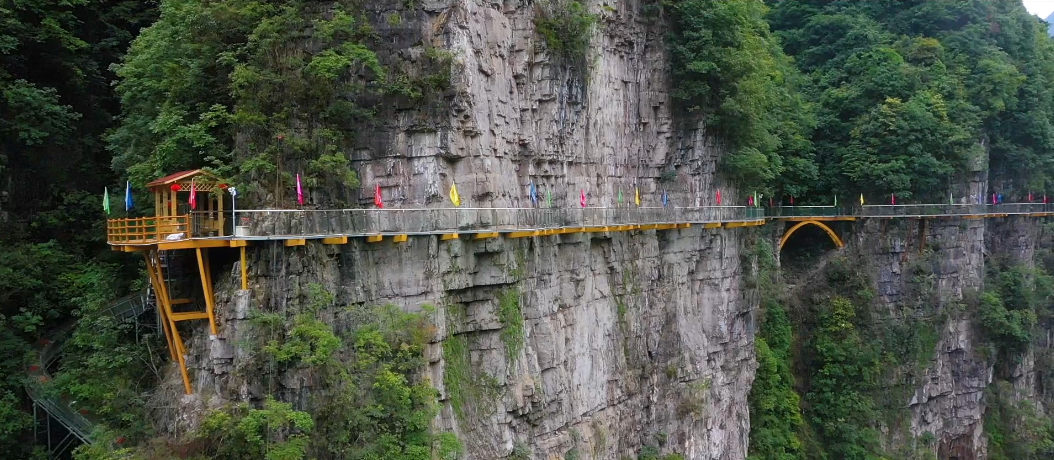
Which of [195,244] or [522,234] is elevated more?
[195,244]

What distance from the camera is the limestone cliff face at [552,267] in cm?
2267

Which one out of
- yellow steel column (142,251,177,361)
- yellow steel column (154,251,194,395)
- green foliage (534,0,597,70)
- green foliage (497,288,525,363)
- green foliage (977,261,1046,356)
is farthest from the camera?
Answer: green foliage (977,261,1046,356)

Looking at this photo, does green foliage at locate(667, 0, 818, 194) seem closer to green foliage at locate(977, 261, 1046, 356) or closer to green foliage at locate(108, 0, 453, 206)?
green foliage at locate(977, 261, 1046, 356)

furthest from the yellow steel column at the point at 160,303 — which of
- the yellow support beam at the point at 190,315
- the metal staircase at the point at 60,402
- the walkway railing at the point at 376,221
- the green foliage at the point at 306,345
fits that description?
the green foliage at the point at 306,345

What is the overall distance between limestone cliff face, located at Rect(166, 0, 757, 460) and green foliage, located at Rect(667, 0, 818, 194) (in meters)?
1.15

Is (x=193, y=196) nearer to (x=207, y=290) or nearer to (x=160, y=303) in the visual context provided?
(x=207, y=290)

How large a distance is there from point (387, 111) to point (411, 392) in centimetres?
771

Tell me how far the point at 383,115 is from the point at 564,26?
8.97 m

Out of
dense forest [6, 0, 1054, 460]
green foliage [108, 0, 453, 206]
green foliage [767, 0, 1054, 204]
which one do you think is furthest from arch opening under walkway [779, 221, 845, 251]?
green foliage [108, 0, 453, 206]

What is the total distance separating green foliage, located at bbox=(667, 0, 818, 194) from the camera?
3891 cm

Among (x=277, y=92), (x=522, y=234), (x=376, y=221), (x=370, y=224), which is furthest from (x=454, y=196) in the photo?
(x=277, y=92)

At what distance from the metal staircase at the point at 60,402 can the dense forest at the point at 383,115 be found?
46cm

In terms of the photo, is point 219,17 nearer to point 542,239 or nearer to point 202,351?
point 202,351

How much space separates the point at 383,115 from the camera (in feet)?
79.2
